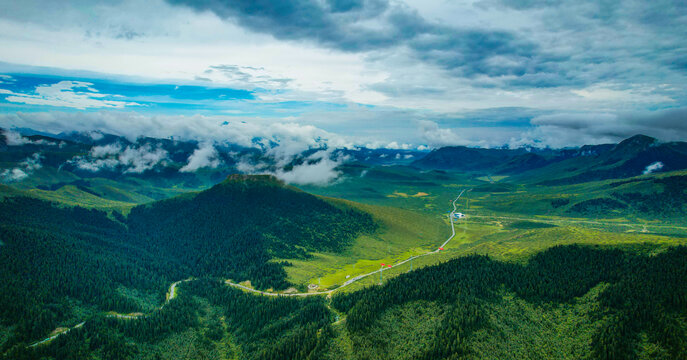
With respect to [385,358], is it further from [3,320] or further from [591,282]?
[3,320]

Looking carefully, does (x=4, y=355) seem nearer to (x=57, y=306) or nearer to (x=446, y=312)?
(x=57, y=306)

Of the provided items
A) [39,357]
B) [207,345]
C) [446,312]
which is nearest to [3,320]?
[39,357]

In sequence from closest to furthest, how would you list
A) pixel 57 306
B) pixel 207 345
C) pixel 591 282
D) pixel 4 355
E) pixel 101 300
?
1. pixel 4 355
2. pixel 591 282
3. pixel 207 345
4. pixel 57 306
5. pixel 101 300

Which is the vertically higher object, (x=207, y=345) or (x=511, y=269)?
(x=511, y=269)

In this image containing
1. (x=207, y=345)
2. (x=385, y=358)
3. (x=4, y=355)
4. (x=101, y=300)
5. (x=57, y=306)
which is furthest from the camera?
(x=101, y=300)

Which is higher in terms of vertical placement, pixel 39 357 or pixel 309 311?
pixel 309 311

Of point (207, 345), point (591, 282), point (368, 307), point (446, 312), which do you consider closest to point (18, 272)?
point (207, 345)

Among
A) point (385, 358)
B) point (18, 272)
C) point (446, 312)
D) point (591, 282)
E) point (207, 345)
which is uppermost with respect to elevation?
point (591, 282)

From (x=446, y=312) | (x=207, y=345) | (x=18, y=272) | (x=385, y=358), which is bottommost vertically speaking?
(x=207, y=345)

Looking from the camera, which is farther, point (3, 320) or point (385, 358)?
point (3, 320)
